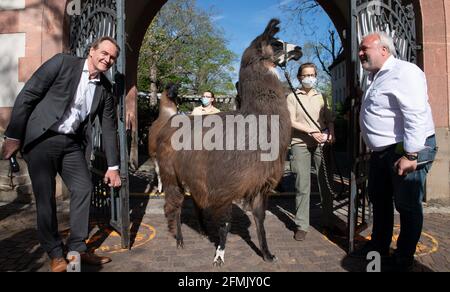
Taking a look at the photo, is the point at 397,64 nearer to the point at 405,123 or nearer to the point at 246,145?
the point at 405,123

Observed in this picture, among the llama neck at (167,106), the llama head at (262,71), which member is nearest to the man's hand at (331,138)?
the llama head at (262,71)

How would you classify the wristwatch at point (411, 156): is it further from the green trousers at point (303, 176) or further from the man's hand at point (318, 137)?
the green trousers at point (303, 176)

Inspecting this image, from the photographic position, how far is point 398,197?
11.9ft

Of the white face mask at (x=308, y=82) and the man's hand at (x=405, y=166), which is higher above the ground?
the white face mask at (x=308, y=82)

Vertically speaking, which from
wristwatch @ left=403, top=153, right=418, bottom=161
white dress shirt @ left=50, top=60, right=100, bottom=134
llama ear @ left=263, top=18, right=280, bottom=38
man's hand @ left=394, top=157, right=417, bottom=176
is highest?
llama ear @ left=263, top=18, right=280, bottom=38

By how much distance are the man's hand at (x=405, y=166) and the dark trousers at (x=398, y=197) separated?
0.22m

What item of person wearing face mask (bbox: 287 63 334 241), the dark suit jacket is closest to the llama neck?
person wearing face mask (bbox: 287 63 334 241)

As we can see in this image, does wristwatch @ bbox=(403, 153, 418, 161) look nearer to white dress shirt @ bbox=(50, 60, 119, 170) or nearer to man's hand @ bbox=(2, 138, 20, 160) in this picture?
white dress shirt @ bbox=(50, 60, 119, 170)

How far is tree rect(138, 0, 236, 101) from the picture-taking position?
2691cm

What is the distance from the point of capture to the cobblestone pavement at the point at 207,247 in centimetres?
390

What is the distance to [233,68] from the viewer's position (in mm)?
47062

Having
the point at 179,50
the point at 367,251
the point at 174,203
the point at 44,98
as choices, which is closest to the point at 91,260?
the point at 174,203

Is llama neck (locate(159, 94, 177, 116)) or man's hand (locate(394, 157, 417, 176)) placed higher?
llama neck (locate(159, 94, 177, 116))
